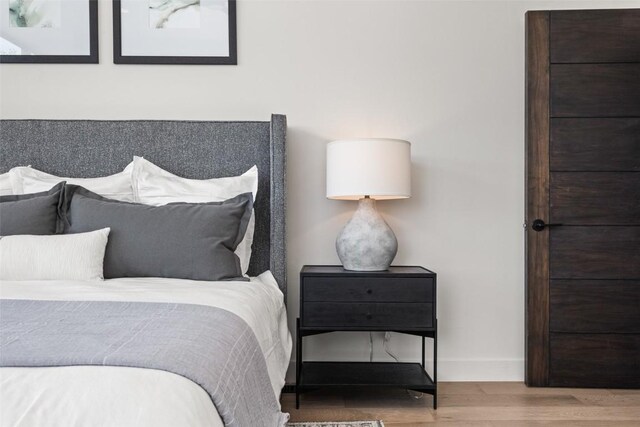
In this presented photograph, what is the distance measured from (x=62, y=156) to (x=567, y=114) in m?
2.55

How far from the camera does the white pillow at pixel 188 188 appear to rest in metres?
2.51

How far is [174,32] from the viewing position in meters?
2.80

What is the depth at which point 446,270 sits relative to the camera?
2816 mm

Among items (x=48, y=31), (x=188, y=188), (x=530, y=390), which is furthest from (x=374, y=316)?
(x=48, y=31)

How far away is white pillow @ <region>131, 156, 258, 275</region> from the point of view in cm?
251

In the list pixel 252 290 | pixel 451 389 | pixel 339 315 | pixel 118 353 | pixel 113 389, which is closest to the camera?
pixel 113 389

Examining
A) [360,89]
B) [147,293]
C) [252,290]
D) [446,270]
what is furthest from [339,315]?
[360,89]

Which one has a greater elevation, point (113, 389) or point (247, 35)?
point (247, 35)

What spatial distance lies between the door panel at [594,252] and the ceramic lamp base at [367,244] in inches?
34.9

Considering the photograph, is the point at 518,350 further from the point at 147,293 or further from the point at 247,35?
the point at 247,35

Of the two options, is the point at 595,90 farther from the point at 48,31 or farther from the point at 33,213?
the point at 48,31

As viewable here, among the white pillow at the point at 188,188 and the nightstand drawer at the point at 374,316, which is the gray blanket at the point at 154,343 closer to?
the nightstand drawer at the point at 374,316

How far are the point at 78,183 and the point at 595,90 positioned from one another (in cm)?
259

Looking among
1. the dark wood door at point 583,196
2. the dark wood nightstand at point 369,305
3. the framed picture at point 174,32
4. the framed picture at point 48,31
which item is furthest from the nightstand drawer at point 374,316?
the framed picture at point 48,31
